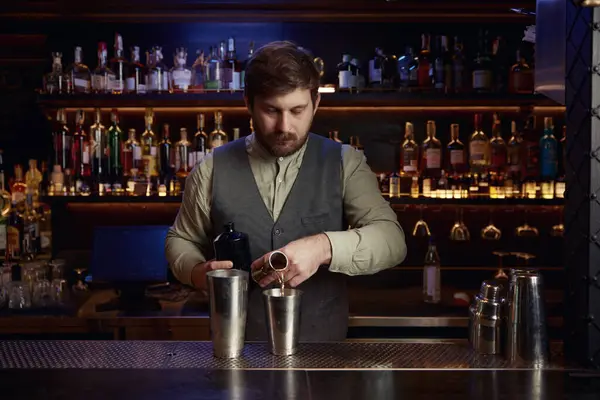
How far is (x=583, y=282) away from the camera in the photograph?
1.38m

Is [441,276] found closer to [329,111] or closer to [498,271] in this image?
[498,271]

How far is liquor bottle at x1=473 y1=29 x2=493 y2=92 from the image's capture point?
10.4 ft

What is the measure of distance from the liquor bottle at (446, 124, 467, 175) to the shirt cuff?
1718mm

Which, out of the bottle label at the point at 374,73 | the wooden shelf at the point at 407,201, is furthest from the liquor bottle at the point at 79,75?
the bottle label at the point at 374,73

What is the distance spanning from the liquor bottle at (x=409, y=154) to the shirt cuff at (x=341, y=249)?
1.69 meters

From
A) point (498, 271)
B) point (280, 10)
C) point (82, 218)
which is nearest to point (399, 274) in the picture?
point (498, 271)

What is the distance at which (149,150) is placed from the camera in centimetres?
330

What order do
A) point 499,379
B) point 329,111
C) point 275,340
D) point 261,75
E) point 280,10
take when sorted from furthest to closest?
1. point 329,111
2. point 280,10
3. point 261,75
4. point 275,340
5. point 499,379

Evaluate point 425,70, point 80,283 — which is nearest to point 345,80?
point 425,70

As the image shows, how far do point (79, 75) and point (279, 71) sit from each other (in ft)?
5.97

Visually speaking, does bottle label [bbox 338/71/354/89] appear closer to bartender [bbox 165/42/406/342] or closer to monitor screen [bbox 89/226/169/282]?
monitor screen [bbox 89/226/169/282]

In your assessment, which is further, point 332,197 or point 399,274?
point 399,274

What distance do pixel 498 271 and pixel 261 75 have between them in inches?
80.4

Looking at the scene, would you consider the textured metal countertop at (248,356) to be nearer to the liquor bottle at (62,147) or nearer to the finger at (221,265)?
the finger at (221,265)
